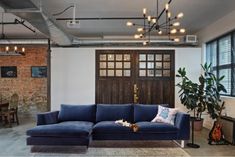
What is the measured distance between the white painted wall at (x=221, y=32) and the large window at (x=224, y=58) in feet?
0.50

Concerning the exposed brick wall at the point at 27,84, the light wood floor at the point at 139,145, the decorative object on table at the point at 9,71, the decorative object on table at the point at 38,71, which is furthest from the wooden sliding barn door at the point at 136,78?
the decorative object on table at the point at 9,71

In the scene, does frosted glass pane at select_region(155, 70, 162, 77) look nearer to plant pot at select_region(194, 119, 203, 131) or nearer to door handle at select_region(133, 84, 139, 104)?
door handle at select_region(133, 84, 139, 104)

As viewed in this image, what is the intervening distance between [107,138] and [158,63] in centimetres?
371

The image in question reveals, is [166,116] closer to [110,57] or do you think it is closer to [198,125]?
[198,125]

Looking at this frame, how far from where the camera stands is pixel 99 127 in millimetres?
5449

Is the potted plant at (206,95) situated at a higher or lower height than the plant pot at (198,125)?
higher

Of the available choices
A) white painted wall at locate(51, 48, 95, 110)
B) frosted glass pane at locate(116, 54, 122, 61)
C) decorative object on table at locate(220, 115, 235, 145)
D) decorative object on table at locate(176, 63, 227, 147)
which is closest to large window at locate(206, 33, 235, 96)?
decorative object on table at locate(176, 63, 227, 147)

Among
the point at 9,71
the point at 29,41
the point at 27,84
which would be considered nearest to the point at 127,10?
the point at 29,41

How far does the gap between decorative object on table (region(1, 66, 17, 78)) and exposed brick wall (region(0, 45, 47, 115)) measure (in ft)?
0.37

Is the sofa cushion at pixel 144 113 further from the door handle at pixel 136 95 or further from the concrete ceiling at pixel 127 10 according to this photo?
the concrete ceiling at pixel 127 10

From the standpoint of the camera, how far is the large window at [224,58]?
6.52m

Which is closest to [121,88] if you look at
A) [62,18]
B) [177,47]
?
[177,47]

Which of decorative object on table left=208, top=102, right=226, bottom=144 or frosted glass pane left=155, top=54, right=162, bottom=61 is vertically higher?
frosted glass pane left=155, top=54, right=162, bottom=61

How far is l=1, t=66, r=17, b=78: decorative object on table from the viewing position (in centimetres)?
1020
